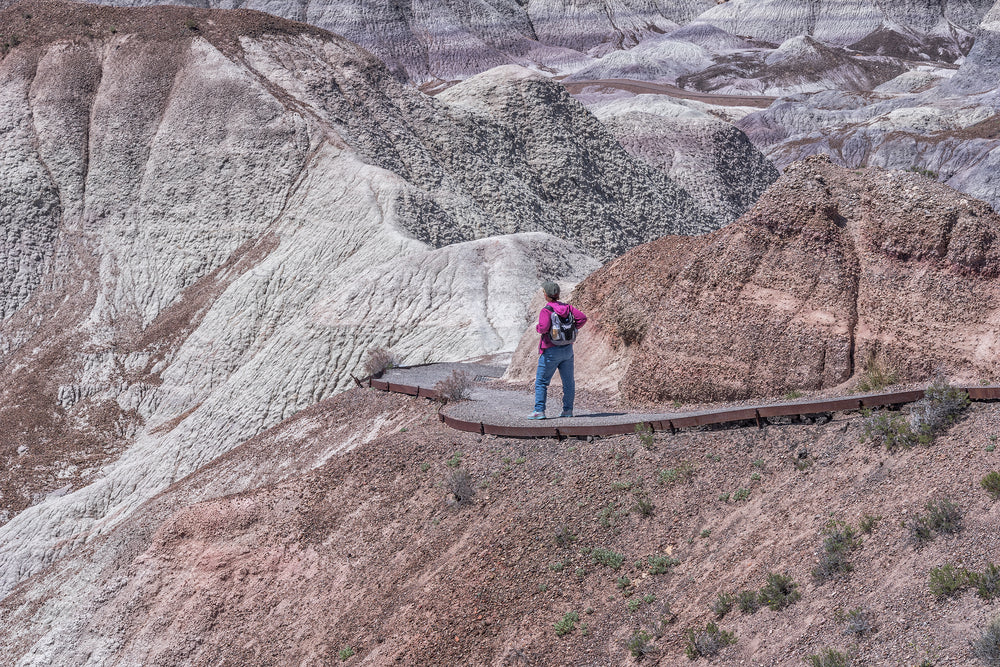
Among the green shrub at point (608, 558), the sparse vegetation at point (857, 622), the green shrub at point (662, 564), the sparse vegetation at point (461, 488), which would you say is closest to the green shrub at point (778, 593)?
the sparse vegetation at point (857, 622)

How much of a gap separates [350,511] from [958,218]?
7.39m

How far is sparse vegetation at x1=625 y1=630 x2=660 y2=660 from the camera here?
7.44 meters

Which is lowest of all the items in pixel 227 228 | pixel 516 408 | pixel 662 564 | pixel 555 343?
pixel 227 228

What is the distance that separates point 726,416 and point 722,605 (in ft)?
8.76

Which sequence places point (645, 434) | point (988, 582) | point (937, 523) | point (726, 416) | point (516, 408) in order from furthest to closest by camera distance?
1. point (516, 408)
2. point (645, 434)
3. point (726, 416)
4. point (937, 523)
5. point (988, 582)

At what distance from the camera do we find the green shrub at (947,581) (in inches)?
244

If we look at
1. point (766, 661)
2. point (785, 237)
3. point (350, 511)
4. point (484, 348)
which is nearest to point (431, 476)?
point (350, 511)

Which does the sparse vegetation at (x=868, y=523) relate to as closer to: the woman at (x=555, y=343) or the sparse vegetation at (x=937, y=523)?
the sparse vegetation at (x=937, y=523)

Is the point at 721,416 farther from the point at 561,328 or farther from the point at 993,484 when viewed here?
the point at 993,484

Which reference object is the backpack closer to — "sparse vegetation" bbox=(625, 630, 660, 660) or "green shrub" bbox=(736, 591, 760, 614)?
"sparse vegetation" bbox=(625, 630, 660, 660)

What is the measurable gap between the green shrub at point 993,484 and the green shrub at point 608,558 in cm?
297

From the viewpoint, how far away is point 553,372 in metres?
12.4

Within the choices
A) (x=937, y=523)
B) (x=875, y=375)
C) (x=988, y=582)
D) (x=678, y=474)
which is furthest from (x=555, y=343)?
(x=988, y=582)

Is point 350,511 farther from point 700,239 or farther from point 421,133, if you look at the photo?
point 421,133
